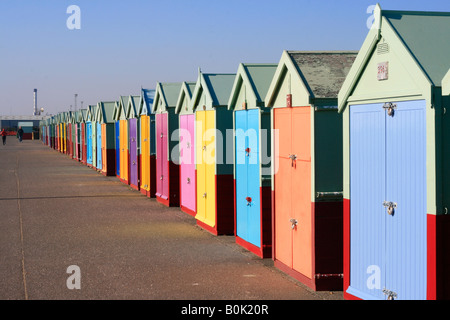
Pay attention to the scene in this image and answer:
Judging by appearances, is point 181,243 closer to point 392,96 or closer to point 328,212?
point 328,212

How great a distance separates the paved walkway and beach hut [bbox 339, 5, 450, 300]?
52.5 inches

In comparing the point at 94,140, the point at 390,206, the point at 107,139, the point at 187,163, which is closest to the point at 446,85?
the point at 390,206

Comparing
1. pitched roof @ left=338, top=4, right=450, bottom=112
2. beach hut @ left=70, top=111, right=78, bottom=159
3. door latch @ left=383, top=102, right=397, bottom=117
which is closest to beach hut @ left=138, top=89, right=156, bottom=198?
pitched roof @ left=338, top=4, right=450, bottom=112

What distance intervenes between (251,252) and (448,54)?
18.9 ft

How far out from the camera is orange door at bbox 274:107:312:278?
28.8 feet

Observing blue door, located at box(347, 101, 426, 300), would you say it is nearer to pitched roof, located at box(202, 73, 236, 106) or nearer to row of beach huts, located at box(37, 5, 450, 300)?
row of beach huts, located at box(37, 5, 450, 300)

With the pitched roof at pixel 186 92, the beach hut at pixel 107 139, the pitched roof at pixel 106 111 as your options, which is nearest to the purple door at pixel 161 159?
the pitched roof at pixel 186 92

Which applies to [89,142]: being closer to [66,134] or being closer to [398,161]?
[66,134]

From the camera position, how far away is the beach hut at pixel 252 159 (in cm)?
1082

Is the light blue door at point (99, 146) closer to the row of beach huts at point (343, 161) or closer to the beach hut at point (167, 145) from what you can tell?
the beach hut at point (167, 145)

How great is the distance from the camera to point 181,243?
12086 mm
